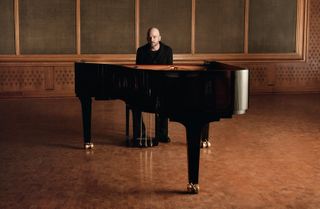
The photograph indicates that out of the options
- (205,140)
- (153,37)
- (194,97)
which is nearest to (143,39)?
(153,37)

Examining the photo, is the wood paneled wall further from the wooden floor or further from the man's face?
the man's face

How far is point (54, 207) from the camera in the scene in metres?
3.75

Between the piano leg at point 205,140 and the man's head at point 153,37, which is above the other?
the man's head at point 153,37

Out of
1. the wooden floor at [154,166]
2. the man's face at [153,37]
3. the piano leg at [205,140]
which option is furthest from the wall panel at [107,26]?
the piano leg at [205,140]

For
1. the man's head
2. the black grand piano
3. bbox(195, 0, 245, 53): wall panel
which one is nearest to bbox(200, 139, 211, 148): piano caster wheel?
the man's head

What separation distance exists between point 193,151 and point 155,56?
2060 mm

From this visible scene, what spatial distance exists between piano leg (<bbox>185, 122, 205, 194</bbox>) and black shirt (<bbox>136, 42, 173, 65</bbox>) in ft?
6.40

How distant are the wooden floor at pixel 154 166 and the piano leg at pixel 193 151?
9cm

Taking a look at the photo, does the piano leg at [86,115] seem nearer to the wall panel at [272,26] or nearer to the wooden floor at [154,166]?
the wooden floor at [154,166]

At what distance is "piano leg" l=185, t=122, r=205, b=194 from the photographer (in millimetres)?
3967

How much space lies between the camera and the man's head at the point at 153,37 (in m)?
5.67

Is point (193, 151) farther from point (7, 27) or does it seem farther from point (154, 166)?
point (7, 27)

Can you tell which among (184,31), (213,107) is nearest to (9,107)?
(184,31)

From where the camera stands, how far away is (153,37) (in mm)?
5684
